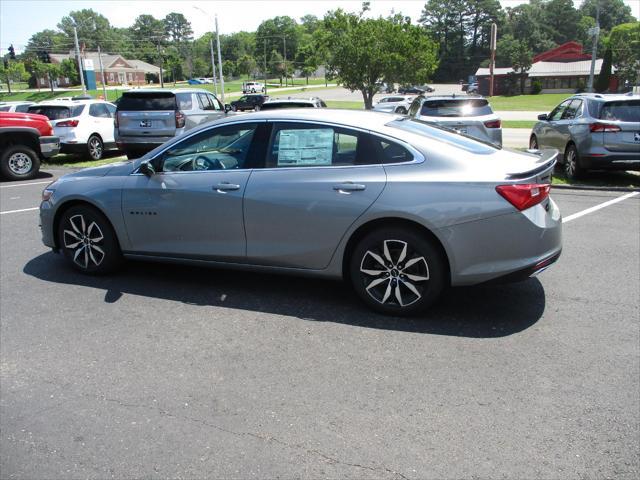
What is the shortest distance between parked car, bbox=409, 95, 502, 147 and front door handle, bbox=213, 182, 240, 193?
7719 millimetres

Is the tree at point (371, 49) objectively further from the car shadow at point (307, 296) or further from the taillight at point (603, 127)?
the car shadow at point (307, 296)

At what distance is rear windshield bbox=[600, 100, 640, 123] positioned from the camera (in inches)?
400

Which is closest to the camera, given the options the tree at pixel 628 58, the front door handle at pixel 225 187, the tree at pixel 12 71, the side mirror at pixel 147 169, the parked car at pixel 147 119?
the front door handle at pixel 225 187

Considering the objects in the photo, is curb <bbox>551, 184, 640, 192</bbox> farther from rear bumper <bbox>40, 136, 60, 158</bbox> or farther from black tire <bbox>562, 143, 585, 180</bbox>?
rear bumper <bbox>40, 136, 60, 158</bbox>

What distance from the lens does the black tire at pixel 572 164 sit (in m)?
10.9

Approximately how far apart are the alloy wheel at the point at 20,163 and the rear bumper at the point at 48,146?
1.19 ft

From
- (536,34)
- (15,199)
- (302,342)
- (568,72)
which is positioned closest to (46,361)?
(302,342)

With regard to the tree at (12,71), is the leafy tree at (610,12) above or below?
above

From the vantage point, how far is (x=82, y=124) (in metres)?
15.1

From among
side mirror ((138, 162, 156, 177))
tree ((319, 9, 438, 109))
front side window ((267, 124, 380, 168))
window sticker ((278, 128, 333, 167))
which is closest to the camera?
front side window ((267, 124, 380, 168))

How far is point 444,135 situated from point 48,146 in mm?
10589

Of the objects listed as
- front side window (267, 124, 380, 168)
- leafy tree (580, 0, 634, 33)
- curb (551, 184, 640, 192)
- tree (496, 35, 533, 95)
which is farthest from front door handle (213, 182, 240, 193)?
leafy tree (580, 0, 634, 33)

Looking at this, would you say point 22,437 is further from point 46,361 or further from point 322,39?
point 322,39

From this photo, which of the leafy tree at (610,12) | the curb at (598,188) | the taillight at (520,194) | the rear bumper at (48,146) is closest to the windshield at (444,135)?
the taillight at (520,194)
